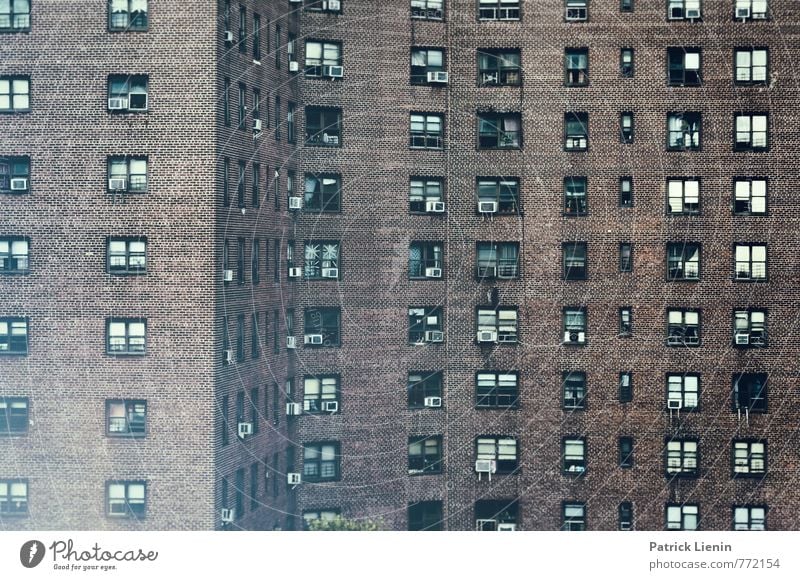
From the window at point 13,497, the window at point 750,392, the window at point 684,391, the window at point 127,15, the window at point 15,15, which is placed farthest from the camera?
Answer: the window at point 684,391

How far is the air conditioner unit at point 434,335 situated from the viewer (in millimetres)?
18188

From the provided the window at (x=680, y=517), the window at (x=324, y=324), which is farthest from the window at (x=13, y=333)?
the window at (x=680, y=517)

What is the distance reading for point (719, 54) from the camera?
17.8 metres

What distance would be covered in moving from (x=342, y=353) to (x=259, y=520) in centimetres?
293

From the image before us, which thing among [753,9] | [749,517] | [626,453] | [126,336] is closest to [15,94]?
[126,336]

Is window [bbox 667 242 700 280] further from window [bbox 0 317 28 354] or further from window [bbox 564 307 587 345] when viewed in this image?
window [bbox 0 317 28 354]

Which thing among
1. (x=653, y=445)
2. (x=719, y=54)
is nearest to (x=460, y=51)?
(x=719, y=54)

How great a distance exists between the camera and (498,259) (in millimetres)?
18203

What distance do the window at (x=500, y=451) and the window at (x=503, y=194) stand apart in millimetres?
3721

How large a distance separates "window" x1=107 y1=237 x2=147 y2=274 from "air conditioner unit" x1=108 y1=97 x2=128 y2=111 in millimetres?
1917

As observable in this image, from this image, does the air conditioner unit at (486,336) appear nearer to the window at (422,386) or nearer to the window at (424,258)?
the window at (422,386)

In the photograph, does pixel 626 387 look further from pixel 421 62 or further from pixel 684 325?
pixel 421 62

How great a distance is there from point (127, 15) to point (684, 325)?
9840 mm

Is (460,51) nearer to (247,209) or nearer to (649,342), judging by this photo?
(247,209)
